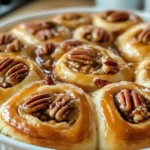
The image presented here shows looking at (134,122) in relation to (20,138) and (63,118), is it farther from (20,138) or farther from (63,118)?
(20,138)

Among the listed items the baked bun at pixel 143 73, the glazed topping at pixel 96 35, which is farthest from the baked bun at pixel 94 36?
the baked bun at pixel 143 73

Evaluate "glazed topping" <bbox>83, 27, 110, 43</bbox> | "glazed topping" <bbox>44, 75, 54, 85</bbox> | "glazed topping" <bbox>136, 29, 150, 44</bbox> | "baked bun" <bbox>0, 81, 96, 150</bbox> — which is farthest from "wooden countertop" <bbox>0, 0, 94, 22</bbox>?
"baked bun" <bbox>0, 81, 96, 150</bbox>

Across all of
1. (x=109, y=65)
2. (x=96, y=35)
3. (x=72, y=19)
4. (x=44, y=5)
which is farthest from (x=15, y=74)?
(x=44, y=5)

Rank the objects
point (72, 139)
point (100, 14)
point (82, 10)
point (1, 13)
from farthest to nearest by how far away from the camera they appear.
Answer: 1. point (1, 13)
2. point (82, 10)
3. point (100, 14)
4. point (72, 139)

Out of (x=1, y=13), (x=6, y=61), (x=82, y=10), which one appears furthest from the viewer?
(x=1, y=13)

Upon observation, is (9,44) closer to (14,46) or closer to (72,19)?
(14,46)

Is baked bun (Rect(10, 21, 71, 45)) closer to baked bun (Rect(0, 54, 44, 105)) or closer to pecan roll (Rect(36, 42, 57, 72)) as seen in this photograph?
pecan roll (Rect(36, 42, 57, 72))

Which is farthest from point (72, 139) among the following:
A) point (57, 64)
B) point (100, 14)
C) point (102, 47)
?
point (100, 14)
